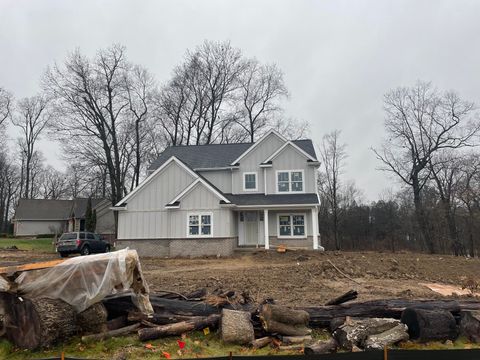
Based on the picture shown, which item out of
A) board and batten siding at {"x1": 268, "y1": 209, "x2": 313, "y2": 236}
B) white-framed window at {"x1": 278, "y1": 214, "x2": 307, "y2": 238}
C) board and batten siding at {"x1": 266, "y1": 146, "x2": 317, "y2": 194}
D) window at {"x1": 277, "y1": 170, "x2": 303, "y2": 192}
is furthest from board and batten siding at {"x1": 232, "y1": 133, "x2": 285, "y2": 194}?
white-framed window at {"x1": 278, "y1": 214, "x2": 307, "y2": 238}

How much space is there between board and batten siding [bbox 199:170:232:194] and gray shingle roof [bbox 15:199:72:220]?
3432 centimetres

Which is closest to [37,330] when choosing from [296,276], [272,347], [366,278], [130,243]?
[272,347]

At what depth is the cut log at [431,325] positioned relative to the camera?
6965 mm

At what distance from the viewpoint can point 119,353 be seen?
639cm

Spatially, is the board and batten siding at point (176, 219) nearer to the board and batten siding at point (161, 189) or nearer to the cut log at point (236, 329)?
the board and batten siding at point (161, 189)

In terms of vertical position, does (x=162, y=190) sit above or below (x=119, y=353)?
above

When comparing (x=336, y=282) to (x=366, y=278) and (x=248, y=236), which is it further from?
(x=248, y=236)

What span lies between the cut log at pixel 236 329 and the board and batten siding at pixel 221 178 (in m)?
21.0

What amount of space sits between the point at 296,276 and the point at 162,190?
Answer: 1219 cm

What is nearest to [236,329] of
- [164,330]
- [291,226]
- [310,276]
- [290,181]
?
[164,330]

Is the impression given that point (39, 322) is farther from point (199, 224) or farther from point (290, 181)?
point (290, 181)

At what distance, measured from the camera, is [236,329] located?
6883 mm

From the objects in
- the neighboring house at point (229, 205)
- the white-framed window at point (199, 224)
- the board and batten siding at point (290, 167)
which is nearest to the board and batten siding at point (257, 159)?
the neighboring house at point (229, 205)

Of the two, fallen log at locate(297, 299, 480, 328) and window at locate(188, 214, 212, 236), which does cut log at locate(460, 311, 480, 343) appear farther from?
window at locate(188, 214, 212, 236)
